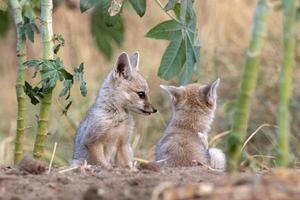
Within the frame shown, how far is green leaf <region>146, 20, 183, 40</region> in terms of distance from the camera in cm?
613

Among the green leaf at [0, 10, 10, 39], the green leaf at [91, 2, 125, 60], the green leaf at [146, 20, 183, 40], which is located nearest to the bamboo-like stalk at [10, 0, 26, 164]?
the green leaf at [146, 20, 183, 40]

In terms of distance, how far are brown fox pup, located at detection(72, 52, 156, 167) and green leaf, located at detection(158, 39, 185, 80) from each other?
30.1 inches

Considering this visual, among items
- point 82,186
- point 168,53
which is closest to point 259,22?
→ point 82,186

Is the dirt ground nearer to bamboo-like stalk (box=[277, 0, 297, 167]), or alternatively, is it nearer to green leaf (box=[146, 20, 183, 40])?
bamboo-like stalk (box=[277, 0, 297, 167])

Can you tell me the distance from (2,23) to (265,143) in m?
3.56

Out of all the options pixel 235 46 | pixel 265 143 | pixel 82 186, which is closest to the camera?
pixel 82 186

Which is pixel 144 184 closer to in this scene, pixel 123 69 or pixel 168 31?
pixel 168 31

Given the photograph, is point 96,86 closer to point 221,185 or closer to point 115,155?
point 115,155

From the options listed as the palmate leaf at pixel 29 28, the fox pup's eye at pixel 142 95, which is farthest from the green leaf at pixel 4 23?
the palmate leaf at pixel 29 28

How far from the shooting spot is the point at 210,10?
13234 millimetres

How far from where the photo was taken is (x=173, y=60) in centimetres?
616

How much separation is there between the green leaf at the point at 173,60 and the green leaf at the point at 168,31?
0.05 metres

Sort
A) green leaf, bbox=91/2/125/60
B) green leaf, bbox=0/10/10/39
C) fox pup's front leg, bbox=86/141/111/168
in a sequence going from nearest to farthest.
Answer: fox pup's front leg, bbox=86/141/111/168 < green leaf, bbox=0/10/10/39 < green leaf, bbox=91/2/125/60

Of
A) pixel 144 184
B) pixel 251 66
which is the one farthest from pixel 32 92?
pixel 251 66
